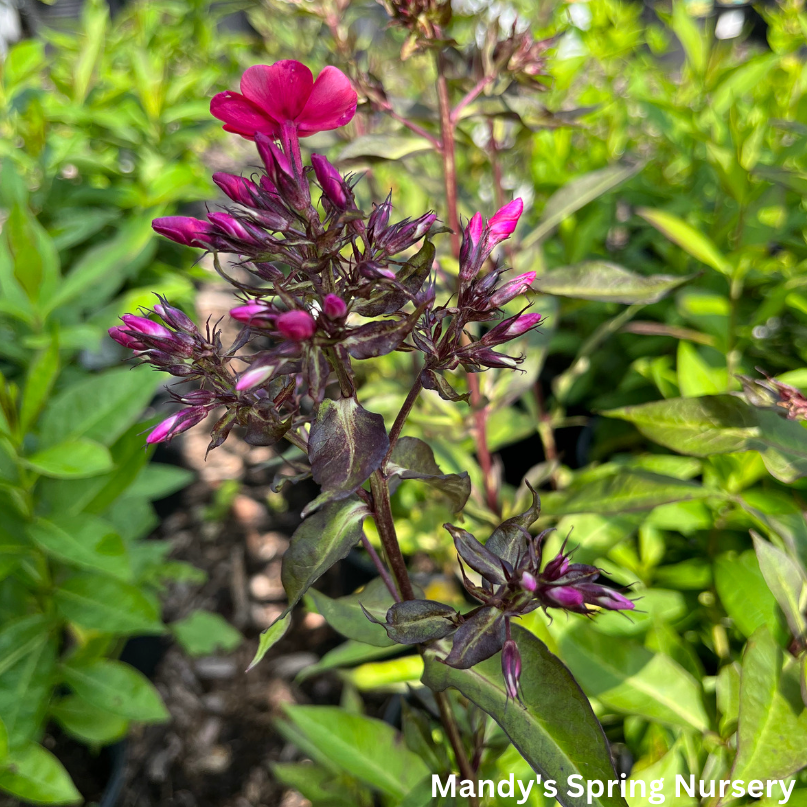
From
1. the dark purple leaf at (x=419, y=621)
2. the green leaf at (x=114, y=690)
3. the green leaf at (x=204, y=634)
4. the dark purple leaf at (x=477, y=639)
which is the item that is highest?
the dark purple leaf at (x=477, y=639)

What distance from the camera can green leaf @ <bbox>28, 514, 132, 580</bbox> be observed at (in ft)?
3.94

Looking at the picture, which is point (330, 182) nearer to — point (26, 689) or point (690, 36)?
point (26, 689)

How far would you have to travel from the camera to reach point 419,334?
2.24 ft

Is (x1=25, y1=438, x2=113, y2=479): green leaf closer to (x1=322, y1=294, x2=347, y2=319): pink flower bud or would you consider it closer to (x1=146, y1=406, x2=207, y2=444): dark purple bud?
(x1=146, y1=406, x2=207, y2=444): dark purple bud

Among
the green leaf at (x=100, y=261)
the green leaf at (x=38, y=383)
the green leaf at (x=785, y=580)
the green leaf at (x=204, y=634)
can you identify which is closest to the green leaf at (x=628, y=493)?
the green leaf at (x=785, y=580)

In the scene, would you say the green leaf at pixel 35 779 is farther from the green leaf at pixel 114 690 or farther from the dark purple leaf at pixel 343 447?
the dark purple leaf at pixel 343 447

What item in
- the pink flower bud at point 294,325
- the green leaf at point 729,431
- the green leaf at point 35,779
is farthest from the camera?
the green leaf at point 35,779

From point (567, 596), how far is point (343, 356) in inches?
11.7

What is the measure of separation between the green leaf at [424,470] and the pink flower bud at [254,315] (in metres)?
0.24

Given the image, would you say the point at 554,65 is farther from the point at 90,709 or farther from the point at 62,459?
the point at 90,709

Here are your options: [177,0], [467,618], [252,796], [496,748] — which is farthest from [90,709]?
[177,0]

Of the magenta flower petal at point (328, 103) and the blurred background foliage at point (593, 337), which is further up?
the magenta flower petal at point (328, 103)

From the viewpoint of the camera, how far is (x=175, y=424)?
0.65 m

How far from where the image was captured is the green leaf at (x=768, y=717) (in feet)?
2.81
